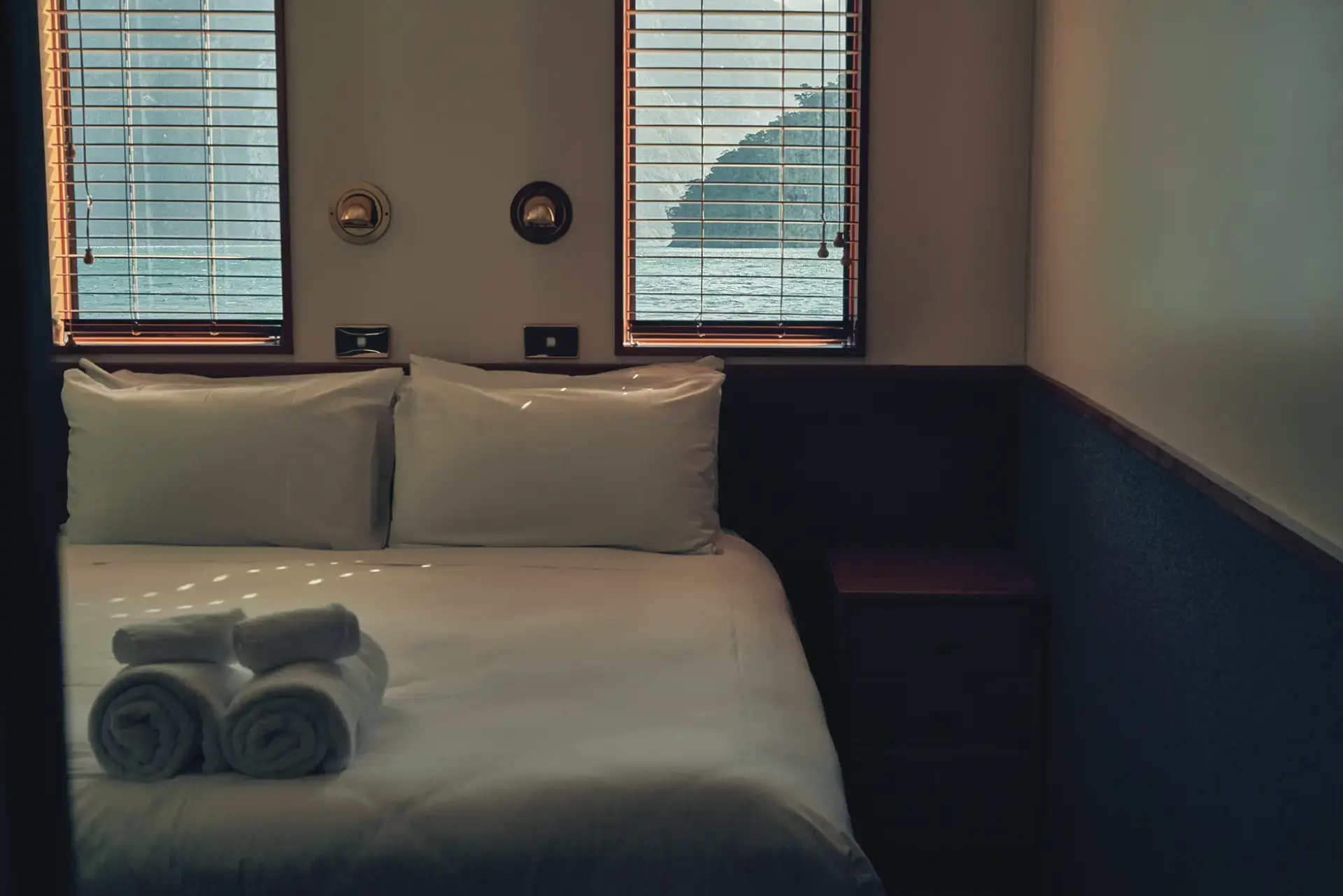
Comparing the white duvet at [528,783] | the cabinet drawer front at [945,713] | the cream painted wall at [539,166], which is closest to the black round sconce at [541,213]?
the cream painted wall at [539,166]

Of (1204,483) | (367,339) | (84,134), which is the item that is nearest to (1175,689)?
(1204,483)

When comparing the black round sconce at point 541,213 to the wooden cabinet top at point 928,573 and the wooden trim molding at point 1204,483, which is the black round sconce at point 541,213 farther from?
the wooden trim molding at point 1204,483

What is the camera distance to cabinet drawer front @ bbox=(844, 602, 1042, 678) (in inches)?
113

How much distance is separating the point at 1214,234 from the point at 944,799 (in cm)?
146

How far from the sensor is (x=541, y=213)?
3.25 metres

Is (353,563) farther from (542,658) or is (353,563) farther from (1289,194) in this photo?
(1289,194)

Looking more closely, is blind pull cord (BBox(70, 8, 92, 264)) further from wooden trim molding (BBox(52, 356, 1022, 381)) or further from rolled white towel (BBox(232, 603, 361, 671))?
rolled white towel (BBox(232, 603, 361, 671))

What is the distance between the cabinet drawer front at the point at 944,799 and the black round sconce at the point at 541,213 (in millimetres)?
1366

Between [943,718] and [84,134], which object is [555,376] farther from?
[84,134]

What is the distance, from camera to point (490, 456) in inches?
114

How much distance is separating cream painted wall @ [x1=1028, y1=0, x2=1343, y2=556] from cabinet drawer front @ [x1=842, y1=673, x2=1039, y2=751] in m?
0.66

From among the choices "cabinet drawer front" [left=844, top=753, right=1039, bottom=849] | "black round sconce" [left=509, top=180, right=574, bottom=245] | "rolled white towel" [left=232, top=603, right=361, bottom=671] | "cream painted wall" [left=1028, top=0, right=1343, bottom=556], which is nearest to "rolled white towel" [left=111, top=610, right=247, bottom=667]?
"rolled white towel" [left=232, top=603, right=361, bottom=671]

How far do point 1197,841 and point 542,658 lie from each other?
3.23 ft

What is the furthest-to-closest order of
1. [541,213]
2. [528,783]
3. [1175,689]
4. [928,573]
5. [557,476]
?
[541,213] < [928,573] < [557,476] < [1175,689] < [528,783]
